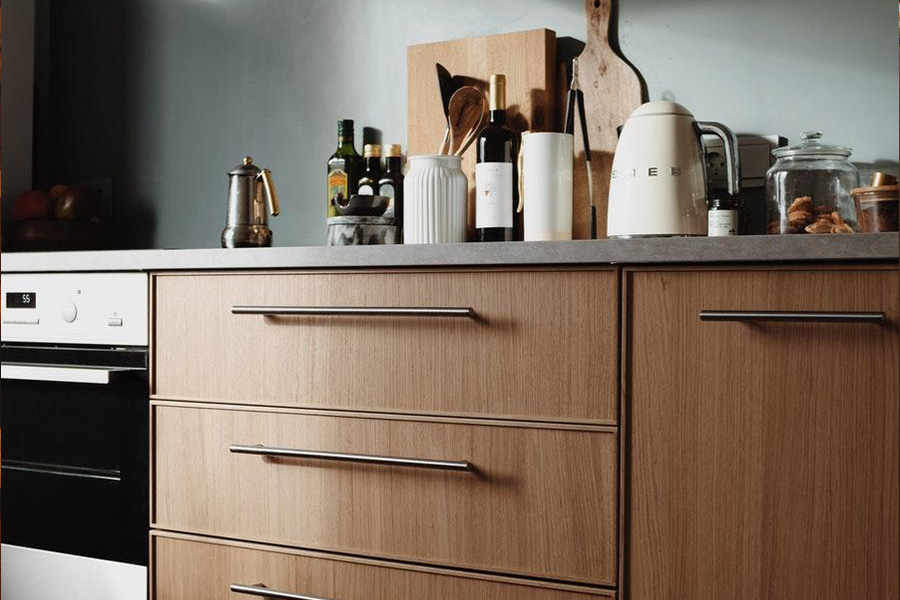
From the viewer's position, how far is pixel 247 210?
2.14m

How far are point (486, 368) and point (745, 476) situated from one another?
440mm

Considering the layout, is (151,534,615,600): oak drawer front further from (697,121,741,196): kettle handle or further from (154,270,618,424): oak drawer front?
(697,121,741,196): kettle handle

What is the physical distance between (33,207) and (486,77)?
1.21 m

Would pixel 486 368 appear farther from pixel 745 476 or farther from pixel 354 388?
pixel 745 476

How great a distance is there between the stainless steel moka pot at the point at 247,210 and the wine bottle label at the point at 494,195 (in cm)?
47

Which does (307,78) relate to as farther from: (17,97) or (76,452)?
(76,452)

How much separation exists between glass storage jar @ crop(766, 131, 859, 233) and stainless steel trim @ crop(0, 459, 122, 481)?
137 centimetres

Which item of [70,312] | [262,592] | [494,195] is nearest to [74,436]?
[70,312]

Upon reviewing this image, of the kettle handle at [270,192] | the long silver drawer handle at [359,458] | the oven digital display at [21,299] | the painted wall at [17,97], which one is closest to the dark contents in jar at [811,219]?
the long silver drawer handle at [359,458]

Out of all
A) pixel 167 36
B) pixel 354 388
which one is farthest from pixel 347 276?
pixel 167 36

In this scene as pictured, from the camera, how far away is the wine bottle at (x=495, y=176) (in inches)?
76.0

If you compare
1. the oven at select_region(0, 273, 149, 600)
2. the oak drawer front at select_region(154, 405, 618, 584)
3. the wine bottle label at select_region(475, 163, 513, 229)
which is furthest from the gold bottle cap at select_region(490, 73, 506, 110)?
the oven at select_region(0, 273, 149, 600)

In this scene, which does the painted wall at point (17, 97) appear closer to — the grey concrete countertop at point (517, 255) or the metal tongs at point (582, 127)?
the grey concrete countertop at point (517, 255)

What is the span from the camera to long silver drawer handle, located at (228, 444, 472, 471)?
1.64 meters
